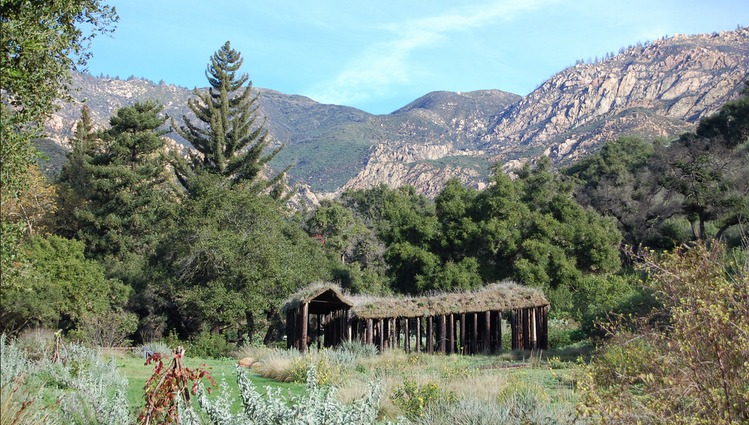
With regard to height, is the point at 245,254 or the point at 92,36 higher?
the point at 92,36

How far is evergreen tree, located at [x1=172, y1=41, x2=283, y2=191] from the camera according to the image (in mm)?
45000

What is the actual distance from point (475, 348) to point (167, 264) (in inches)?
591

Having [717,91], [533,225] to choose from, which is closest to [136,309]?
[533,225]

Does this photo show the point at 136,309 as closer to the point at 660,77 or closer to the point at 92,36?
the point at 92,36

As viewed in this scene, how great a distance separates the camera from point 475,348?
23.5m

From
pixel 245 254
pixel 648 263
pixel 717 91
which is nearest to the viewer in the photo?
pixel 648 263

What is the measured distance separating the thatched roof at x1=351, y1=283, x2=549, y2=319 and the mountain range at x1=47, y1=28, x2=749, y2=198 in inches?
2865

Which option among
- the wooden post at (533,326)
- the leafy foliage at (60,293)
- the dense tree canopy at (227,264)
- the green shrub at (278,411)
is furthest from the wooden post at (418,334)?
the green shrub at (278,411)

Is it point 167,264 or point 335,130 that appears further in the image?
point 335,130

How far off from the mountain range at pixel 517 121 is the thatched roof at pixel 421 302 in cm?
7285

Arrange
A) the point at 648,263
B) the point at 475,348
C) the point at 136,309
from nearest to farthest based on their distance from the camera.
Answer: the point at 648,263 → the point at 475,348 → the point at 136,309

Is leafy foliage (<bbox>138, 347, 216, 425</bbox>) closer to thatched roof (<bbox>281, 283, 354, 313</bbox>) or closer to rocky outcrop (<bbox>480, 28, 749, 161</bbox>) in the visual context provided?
thatched roof (<bbox>281, 283, 354, 313</bbox>)

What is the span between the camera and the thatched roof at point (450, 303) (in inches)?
875

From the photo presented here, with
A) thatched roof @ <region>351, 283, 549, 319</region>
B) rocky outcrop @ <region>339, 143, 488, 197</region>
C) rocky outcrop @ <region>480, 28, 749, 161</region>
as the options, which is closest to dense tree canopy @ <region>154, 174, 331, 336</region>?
thatched roof @ <region>351, 283, 549, 319</region>
